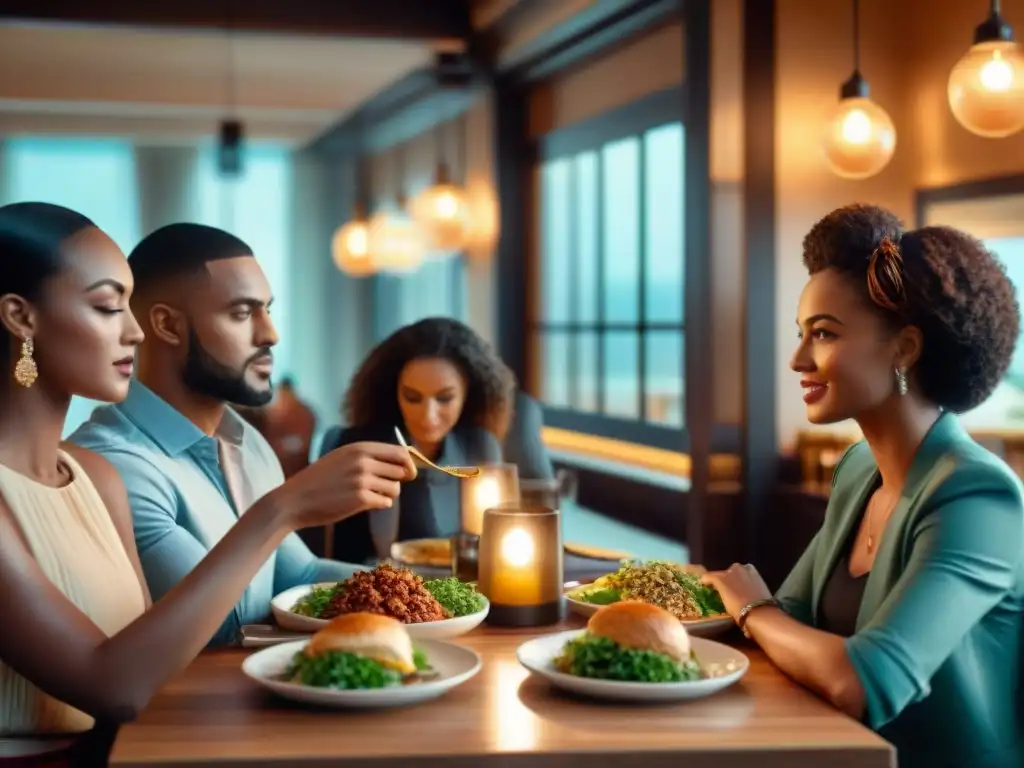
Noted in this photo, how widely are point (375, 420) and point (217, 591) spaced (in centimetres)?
184

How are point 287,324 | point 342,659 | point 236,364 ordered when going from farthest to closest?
point 287,324
point 236,364
point 342,659

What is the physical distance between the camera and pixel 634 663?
1.54 metres

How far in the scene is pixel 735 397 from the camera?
4.38 meters

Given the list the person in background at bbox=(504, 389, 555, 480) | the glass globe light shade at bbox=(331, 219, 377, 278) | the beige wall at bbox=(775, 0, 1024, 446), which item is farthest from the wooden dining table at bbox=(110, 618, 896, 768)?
the glass globe light shade at bbox=(331, 219, 377, 278)

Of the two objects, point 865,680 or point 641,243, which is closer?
point 865,680

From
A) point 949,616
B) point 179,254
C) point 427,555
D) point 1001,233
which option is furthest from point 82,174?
point 949,616

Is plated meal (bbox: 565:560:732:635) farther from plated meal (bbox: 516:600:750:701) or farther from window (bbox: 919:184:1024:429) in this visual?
window (bbox: 919:184:1024:429)

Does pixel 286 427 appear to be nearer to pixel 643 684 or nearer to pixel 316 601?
pixel 316 601

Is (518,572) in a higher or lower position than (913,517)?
lower

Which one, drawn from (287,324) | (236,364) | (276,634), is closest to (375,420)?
(236,364)

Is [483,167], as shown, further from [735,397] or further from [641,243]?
[735,397]

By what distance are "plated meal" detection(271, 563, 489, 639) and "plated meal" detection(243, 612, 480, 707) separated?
0.20 m

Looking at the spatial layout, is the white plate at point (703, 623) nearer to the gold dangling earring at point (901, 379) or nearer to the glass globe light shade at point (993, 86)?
the gold dangling earring at point (901, 379)

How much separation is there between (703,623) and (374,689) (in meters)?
0.59
